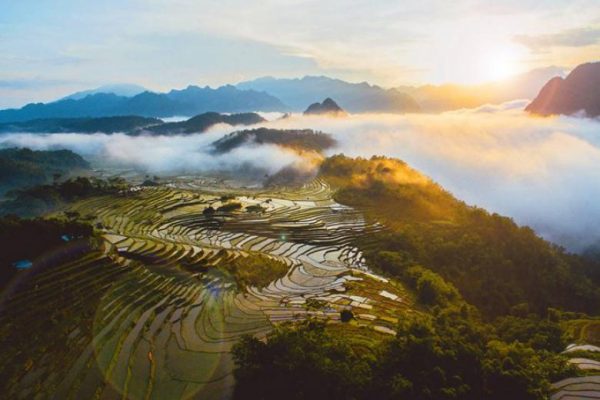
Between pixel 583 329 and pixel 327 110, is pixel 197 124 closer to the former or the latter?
pixel 327 110

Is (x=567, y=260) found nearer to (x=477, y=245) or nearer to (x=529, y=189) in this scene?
(x=477, y=245)

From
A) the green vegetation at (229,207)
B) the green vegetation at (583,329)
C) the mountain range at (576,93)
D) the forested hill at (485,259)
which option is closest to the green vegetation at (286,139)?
the green vegetation at (229,207)

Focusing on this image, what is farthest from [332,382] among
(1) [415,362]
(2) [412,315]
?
(2) [412,315]

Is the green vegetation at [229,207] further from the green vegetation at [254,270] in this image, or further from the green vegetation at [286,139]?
the green vegetation at [286,139]

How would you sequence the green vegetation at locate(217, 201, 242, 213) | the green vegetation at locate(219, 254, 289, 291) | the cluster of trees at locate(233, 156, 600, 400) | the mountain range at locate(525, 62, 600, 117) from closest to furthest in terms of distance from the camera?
1. the cluster of trees at locate(233, 156, 600, 400)
2. the green vegetation at locate(219, 254, 289, 291)
3. the green vegetation at locate(217, 201, 242, 213)
4. the mountain range at locate(525, 62, 600, 117)

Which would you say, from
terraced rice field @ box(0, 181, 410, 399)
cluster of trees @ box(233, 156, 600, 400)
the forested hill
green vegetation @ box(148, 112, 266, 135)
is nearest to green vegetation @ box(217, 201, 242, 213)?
terraced rice field @ box(0, 181, 410, 399)

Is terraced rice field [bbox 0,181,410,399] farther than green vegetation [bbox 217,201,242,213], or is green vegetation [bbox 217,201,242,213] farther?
green vegetation [bbox 217,201,242,213]

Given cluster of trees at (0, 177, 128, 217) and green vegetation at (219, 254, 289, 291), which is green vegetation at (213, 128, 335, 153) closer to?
cluster of trees at (0, 177, 128, 217)
